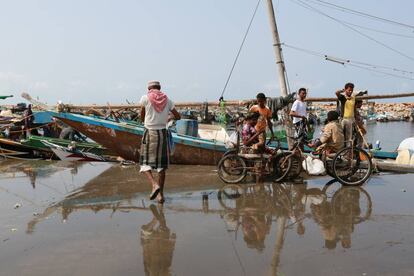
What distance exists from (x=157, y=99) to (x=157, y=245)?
95.6 inches

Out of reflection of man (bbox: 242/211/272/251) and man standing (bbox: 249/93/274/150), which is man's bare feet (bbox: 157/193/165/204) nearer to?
reflection of man (bbox: 242/211/272/251)

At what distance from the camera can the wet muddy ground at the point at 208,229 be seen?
3.68m

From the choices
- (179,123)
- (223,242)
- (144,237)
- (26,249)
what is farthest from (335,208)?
(179,123)

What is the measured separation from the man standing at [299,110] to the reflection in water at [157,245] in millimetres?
4350

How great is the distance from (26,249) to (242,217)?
2.60m

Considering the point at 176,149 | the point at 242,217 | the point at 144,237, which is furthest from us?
the point at 176,149

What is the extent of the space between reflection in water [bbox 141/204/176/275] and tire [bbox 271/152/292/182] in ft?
9.56

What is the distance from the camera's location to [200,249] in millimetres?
4078

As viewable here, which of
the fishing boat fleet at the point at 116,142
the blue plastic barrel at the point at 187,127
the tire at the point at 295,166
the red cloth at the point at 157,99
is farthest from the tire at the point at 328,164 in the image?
the blue plastic barrel at the point at 187,127

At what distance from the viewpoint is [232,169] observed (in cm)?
757

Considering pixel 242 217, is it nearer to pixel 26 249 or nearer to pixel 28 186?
pixel 26 249

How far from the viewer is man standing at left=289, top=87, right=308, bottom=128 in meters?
8.55

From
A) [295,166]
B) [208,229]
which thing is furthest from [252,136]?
[208,229]

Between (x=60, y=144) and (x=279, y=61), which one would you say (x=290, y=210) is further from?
(x=60, y=144)
